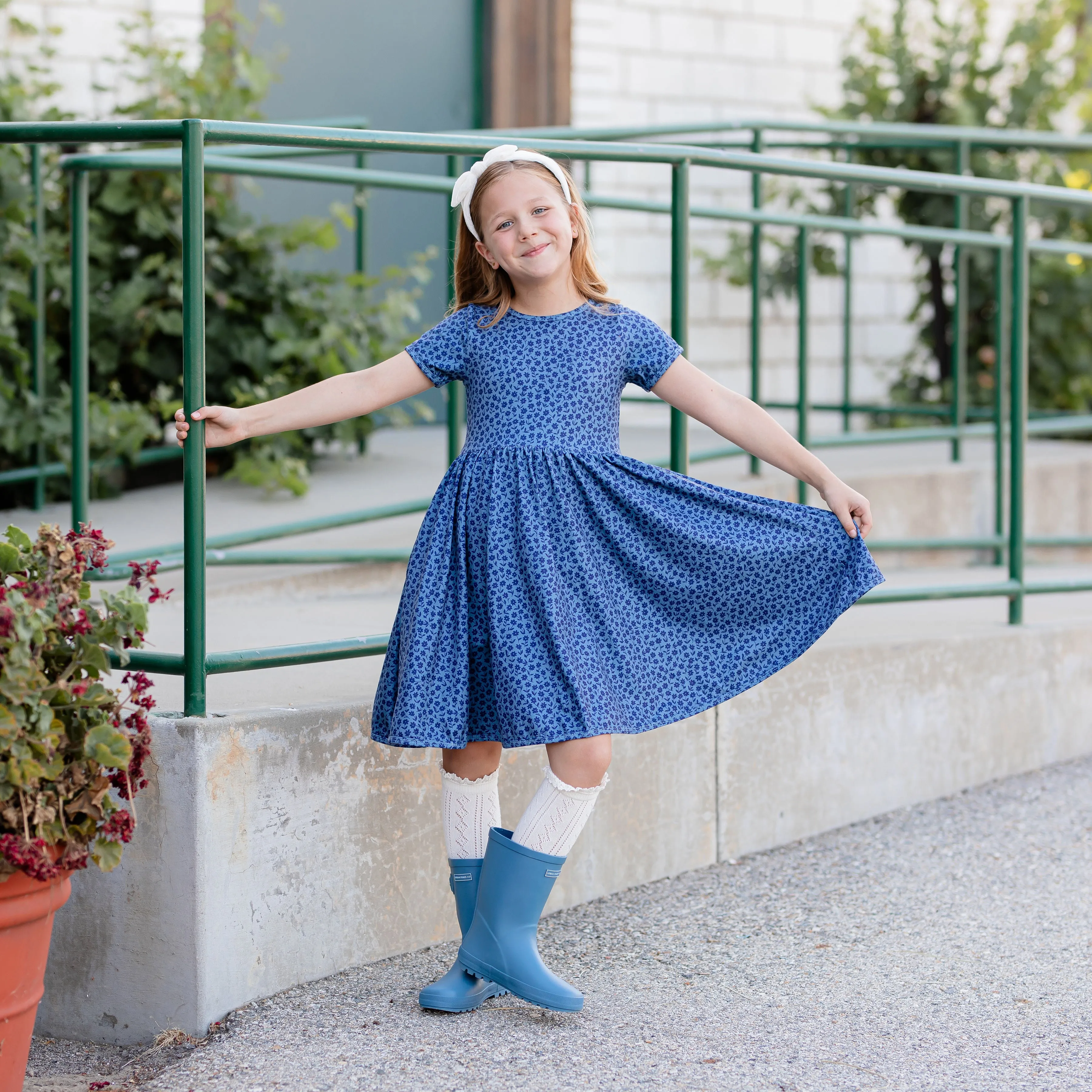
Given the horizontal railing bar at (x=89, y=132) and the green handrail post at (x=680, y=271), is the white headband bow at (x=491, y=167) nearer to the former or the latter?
the horizontal railing bar at (x=89, y=132)

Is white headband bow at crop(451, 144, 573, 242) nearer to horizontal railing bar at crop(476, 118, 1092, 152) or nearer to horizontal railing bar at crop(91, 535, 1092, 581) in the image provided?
horizontal railing bar at crop(91, 535, 1092, 581)

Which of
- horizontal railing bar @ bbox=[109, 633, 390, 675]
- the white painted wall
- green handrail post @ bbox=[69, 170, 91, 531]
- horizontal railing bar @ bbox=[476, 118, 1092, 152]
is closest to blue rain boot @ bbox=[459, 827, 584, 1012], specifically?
horizontal railing bar @ bbox=[109, 633, 390, 675]

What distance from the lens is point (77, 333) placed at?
3.16 m

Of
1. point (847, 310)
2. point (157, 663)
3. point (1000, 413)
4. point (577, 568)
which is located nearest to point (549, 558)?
point (577, 568)

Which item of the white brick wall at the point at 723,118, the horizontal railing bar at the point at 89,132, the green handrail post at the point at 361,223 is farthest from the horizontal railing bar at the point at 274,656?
the white brick wall at the point at 723,118

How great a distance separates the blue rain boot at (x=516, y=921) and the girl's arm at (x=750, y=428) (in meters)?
0.66

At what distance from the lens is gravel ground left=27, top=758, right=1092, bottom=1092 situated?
2164 mm

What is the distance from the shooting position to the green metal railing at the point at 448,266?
89.5 inches

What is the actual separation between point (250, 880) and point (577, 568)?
0.65 meters

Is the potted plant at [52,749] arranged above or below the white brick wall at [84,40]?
below

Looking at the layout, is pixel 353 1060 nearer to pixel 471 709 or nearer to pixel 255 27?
pixel 471 709

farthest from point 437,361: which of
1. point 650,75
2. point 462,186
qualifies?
point 650,75

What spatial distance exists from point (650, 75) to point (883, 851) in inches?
169

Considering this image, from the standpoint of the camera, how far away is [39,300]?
421cm
